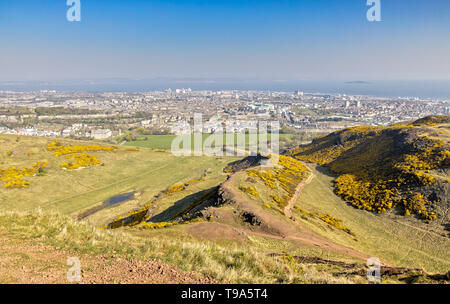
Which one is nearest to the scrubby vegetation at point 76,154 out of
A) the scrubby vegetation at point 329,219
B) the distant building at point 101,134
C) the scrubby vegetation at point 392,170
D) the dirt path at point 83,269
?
the scrubby vegetation at point 329,219

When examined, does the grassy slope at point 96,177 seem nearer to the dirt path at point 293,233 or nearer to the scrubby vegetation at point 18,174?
the scrubby vegetation at point 18,174

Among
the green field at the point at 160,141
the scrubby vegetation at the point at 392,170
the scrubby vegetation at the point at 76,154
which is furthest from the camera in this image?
the green field at the point at 160,141

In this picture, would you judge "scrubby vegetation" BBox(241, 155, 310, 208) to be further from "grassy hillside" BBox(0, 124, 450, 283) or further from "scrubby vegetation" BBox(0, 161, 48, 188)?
"scrubby vegetation" BBox(0, 161, 48, 188)

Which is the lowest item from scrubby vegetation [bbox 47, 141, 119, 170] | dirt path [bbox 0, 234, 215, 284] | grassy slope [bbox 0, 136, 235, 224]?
grassy slope [bbox 0, 136, 235, 224]

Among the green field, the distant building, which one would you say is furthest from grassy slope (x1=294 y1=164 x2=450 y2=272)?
the distant building

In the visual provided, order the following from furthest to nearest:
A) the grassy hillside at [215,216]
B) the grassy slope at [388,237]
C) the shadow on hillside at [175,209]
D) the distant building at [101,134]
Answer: the distant building at [101,134] < the shadow on hillside at [175,209] < the grassy slope at [388,237] < the grassy hillside at [215,216]

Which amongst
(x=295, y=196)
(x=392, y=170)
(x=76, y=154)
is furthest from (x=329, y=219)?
(x=76, y=154)
